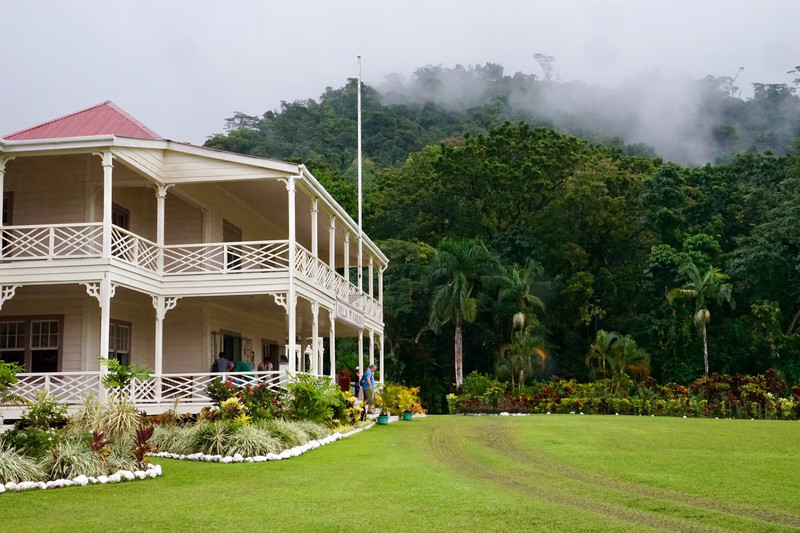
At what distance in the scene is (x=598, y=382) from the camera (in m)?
36.8

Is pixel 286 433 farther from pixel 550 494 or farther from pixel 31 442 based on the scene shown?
pixel 550 494

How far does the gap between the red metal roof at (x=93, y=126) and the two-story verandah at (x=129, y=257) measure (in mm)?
50

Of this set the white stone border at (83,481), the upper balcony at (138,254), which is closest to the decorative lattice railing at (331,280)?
the upper balcony at (138,254)

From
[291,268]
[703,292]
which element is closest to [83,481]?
[291,268]

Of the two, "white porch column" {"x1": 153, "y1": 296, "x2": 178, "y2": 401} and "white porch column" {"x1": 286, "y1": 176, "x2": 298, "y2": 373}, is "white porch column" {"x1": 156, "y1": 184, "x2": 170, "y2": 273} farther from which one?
"white porch column" {"x1": 286, "y1": 176, "x2": 298, "y2": 373}

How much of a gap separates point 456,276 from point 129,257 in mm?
23892

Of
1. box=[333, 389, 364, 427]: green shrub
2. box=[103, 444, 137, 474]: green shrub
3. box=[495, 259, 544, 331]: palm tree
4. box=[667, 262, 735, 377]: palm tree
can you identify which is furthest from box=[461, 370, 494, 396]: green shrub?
box=[103, 444, 137, 474]: green shrub

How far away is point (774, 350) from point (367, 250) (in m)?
19.0

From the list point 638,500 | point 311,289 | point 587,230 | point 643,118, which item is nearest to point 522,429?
point 311,289

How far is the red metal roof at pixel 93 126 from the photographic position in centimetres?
2186

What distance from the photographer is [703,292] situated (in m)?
39.9

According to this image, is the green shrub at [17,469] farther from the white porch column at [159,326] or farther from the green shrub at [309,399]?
the white porch column at [159,326]

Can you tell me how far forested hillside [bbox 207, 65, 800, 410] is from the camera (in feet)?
134

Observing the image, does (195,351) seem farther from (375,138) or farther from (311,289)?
(375,138)
